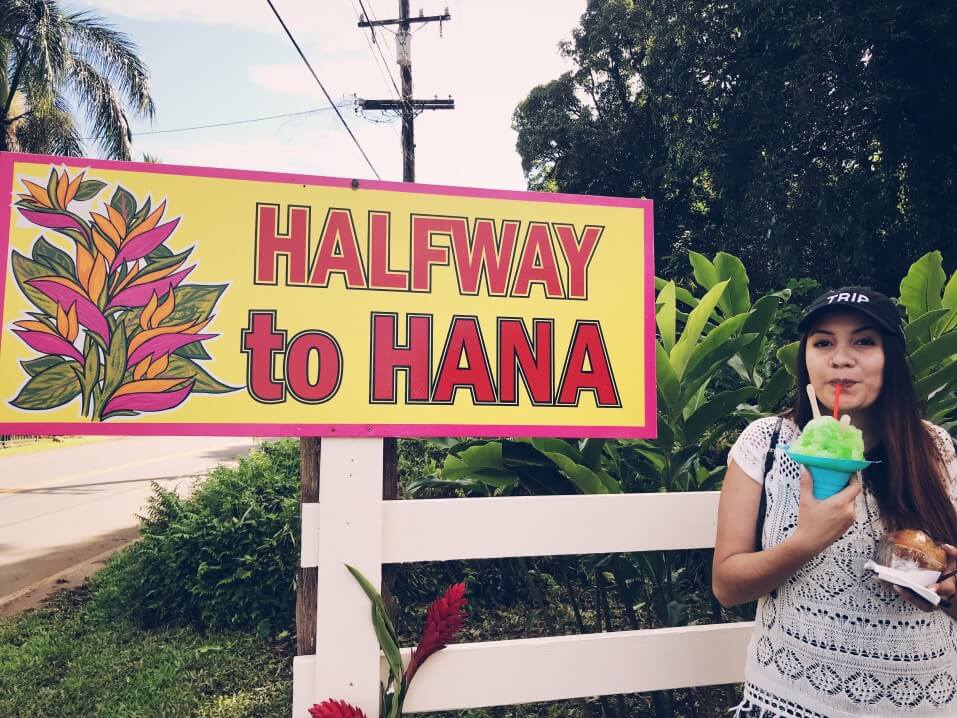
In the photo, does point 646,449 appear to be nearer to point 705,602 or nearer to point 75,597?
point 705,602

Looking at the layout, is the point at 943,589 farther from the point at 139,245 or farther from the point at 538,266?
the point at 139,245

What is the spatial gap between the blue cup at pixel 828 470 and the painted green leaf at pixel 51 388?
1605mm

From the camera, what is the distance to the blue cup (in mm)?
1116


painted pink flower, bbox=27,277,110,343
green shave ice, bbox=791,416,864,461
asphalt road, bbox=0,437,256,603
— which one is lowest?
asphalt road, bbox=0,437,256,603

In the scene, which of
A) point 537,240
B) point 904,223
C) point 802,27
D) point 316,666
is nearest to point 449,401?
point 537,240

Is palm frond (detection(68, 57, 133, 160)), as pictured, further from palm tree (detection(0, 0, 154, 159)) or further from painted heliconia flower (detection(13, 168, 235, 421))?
painted heliconia flower (detection(13, 168, 235, 421))

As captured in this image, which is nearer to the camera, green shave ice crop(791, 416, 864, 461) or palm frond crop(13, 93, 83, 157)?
green shave ice crop(791, 416, 864, 461)

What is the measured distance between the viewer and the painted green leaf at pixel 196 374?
1.59m

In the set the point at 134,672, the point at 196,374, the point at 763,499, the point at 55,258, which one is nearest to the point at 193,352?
the point at 196,374

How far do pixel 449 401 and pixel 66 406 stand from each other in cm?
93

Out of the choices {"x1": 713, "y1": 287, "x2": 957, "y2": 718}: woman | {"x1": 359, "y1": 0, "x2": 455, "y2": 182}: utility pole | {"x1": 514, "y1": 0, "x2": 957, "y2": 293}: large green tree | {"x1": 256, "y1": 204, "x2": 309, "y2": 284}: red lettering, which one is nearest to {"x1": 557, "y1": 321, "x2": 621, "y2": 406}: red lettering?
{"x1": 713, "y1": 287, "x2": 957, "y2": 718}: woman

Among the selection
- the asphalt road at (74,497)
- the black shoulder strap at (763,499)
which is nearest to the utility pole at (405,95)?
the asphalt road at (74,497)

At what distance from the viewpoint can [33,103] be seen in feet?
42.5

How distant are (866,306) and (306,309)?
1.27 m
